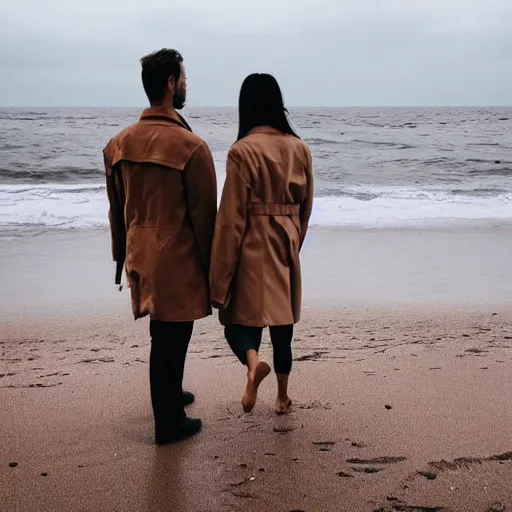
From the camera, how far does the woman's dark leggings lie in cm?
302

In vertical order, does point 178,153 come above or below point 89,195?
above

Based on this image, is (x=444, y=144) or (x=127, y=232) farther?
(x=444, y=144)

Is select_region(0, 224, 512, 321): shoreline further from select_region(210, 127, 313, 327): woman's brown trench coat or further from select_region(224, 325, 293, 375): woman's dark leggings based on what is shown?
select_region(210, 127, 313, 327): woman's brown trench coat

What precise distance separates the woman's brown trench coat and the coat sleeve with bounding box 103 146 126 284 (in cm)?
43

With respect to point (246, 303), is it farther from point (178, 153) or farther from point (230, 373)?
point (230, 373)

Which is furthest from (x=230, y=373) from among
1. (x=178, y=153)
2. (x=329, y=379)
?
(x=178, y=153)

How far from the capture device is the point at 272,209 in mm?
2992

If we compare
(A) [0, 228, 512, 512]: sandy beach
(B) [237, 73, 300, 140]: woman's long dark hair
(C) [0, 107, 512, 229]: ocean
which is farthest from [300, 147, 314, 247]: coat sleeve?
(C) [0, 107, 512, 229]: ocean

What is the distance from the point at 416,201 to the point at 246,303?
11.1 metres

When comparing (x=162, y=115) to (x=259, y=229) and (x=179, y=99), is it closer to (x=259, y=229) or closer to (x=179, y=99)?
(x=179, y=99)

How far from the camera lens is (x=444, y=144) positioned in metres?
32.3

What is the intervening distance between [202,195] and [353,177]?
18104mm

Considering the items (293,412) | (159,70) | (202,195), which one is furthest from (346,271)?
(159,70)

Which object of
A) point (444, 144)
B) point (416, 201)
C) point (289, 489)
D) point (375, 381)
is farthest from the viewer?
point (444, 144)
